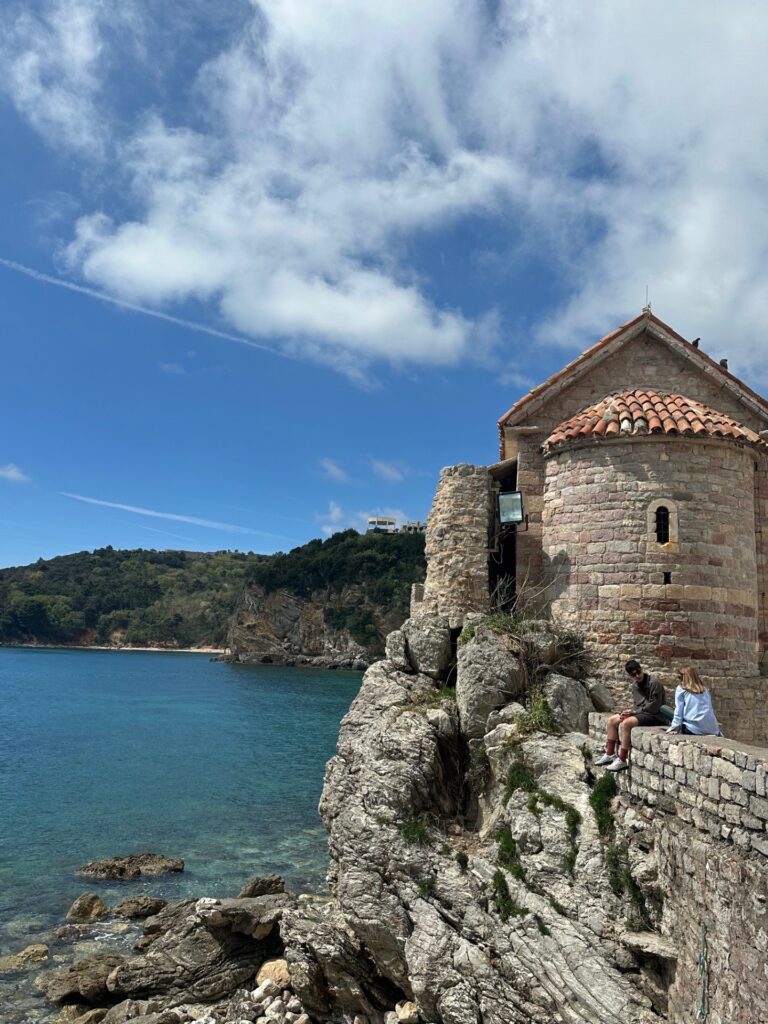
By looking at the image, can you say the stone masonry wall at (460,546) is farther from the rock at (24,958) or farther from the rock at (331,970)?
the rock at (24,958)

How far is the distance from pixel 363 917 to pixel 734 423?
10.5 metres

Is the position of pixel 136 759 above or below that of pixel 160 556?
below

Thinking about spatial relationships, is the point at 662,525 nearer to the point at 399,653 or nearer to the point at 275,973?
the point at 399,653

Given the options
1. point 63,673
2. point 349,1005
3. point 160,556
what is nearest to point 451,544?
point 349,1005

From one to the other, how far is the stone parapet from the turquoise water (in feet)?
41.9

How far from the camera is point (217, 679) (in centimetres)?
8644

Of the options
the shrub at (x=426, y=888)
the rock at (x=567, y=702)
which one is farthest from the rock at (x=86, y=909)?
the rock at (x=567, y=702)

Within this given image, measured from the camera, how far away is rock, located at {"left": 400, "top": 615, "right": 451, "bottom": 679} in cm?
1352

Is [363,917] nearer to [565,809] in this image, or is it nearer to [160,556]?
[565,809]

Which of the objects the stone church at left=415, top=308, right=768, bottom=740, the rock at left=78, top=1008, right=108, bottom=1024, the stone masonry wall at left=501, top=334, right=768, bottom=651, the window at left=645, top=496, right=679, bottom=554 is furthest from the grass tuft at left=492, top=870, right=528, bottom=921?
the rock at left=78, top=1008, right=108, bottom=1024

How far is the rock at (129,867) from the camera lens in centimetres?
1991

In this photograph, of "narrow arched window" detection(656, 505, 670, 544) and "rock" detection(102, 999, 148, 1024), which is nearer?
"rock" detection(102, 999, 148, 1024)

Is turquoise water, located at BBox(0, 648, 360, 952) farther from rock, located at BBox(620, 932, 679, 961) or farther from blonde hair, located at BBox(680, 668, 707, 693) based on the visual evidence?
blonde hair, located at BBox(680, 668, 707, 693)

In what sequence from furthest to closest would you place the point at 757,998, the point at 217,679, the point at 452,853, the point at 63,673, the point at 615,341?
1. the point at 63,673
2. the point at 217,679
3. the point at 615,341
4. the point at 452,853
5. the point at 757,998
